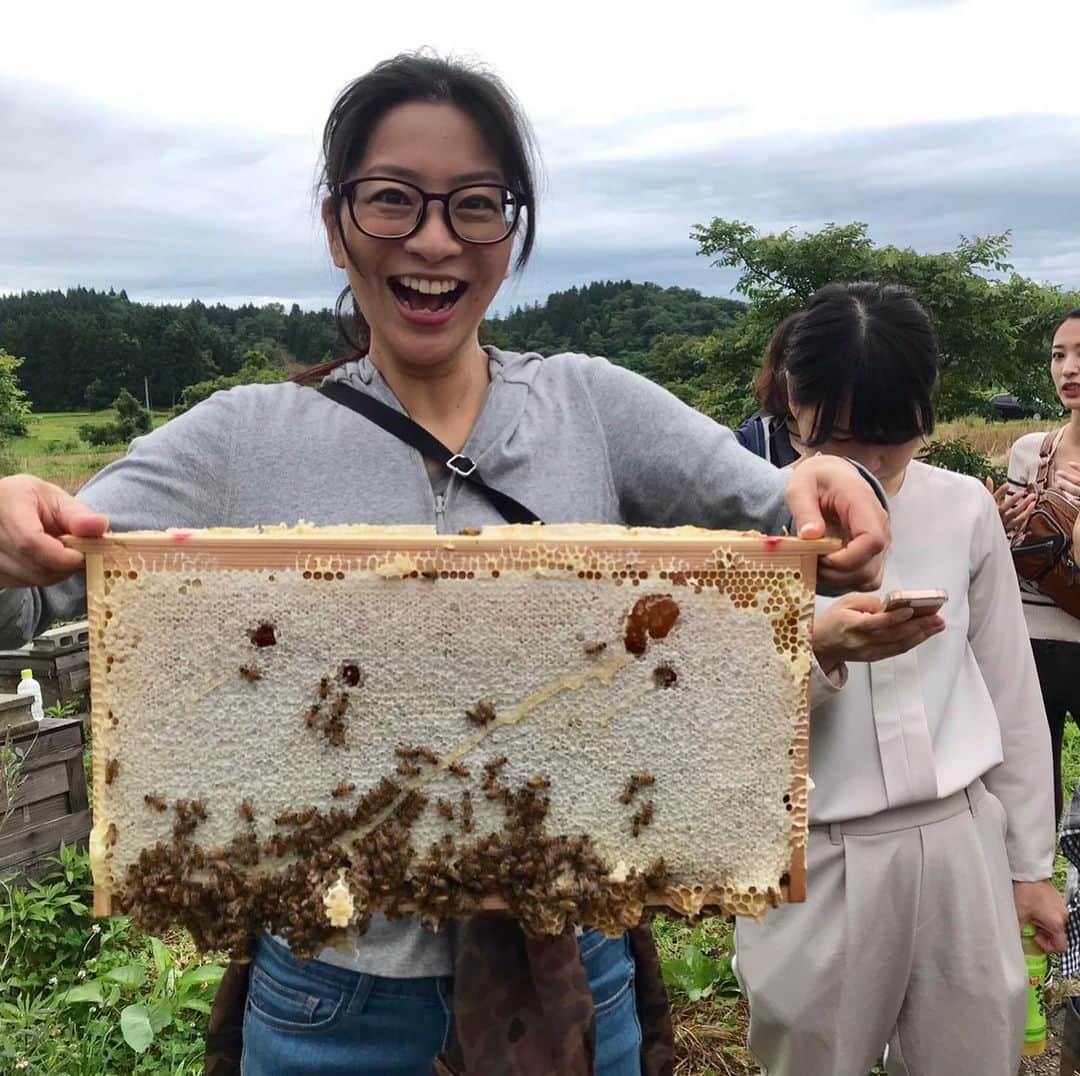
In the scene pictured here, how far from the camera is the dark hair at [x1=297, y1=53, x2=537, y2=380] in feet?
6.16

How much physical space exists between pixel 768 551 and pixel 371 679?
2.32ft

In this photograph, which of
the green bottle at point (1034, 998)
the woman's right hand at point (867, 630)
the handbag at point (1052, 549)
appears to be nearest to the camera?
the woman's right hand at point (867, 630)

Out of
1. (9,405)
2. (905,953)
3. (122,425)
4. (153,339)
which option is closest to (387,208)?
(905,953)

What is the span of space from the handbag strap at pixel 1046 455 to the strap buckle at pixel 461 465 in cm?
373

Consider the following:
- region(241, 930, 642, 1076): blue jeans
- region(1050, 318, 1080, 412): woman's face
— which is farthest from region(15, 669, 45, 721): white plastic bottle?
region(1050, 318, 1080, 412): woman's face

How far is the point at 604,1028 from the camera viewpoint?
193cm

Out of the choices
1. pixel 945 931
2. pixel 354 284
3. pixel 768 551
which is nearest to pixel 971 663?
pixel 945 931

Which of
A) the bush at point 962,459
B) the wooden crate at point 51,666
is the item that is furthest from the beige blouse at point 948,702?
the bush at point 962,459

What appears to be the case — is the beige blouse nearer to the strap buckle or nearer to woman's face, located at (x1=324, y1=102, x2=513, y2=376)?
the strap buckle

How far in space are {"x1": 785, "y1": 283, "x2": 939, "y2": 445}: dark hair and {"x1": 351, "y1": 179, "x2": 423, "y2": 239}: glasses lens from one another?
5.03ft

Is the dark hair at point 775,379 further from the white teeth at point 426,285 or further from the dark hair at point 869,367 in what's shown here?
the white teeth at point 426,285

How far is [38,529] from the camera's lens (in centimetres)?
153

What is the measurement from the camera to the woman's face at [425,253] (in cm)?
185

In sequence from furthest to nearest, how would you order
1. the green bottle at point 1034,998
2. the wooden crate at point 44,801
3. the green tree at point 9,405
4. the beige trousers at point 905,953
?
the green tree at point 9,405 < the wooden crate at point 44,801 < the green bottle at point 1034,998 < the beige trousers at point 905,953
